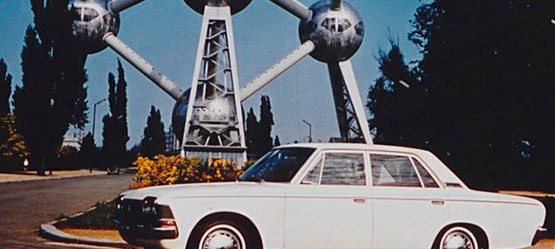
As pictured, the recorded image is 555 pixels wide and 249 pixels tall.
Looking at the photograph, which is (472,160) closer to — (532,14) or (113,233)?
(532,14)

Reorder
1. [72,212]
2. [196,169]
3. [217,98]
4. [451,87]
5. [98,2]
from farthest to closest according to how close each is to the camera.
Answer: [98,2], [217,98], [451,87], [72,212], [196,169]

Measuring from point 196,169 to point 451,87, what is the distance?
897cm

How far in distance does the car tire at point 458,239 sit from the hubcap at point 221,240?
2588mm

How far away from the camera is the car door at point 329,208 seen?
295 inches

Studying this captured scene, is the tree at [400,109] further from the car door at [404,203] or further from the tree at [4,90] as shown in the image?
the tree at [4,90]

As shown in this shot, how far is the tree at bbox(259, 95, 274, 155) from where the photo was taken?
70800 millimetres

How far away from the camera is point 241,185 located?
7.80 metres

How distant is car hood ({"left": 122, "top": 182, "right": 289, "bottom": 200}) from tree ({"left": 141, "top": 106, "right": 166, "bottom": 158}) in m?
78.2

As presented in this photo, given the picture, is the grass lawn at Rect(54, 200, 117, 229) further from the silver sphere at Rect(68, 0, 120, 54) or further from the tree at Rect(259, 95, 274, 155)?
the tree at Rect(259, 95, 274, 155)

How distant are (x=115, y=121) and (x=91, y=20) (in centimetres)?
3063

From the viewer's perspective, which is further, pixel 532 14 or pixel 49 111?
pixel 49 111

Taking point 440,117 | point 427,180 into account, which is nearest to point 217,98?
point 440,117

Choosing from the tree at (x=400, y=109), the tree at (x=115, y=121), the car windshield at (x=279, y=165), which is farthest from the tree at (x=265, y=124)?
the car windshield at (x=279, y=165)

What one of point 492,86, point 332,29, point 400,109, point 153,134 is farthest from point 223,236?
point 153,134
